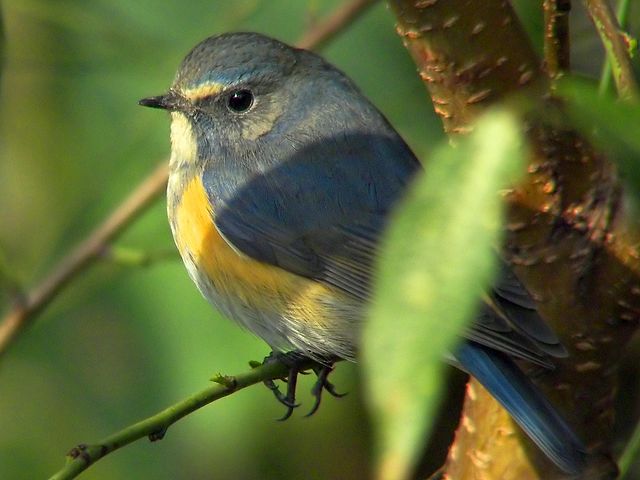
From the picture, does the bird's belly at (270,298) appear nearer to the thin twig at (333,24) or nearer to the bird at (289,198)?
the bird at (289,198)

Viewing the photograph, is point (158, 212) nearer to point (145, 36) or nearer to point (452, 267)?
point (145, 36)

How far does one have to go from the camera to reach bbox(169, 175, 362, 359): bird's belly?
261 cm

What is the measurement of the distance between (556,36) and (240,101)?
1.47m

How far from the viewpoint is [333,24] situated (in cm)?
313

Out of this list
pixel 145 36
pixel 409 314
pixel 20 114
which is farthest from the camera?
pixel 20 114

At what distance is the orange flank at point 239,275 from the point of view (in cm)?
Result: 263

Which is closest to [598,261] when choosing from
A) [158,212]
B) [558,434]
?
[558,434]

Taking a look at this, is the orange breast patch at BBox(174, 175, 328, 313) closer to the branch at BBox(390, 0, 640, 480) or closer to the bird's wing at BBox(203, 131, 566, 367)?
the bird's wing at BBox(203, 131, 566, 367)

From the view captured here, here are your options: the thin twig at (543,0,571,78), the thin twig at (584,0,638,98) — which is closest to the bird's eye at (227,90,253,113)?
the thin twig at (543,0,571,78)

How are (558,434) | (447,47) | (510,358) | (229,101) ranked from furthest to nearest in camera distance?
1. (229,101)
2. (510,358)
3. (558,434)
4. (447,47)

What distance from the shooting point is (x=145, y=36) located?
11.3ft

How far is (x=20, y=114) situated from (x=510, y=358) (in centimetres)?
249

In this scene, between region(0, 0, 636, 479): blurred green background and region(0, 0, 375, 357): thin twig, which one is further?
region(0, 0, 636, 479): blurred green background

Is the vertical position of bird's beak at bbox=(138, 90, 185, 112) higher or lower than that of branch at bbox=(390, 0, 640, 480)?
higher
